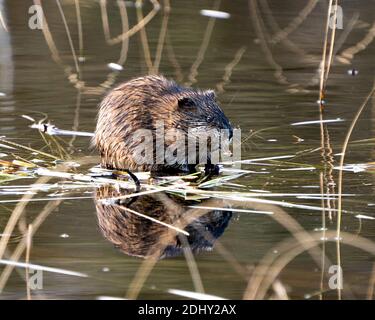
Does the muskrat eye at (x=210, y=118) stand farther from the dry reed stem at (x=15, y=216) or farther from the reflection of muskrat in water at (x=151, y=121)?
the dry reed stem at (x=15, y=216)

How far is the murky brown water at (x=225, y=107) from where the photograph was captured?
4504 millimetres

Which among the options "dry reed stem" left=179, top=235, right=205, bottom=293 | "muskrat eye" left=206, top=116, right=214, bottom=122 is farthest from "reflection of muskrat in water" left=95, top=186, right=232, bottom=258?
"muskrat eye" left=206, top=116, right=214, bottom=122

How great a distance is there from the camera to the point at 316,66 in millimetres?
9461

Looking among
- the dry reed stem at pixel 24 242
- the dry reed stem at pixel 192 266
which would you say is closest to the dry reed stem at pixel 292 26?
the dry reed stem at pixel 24 242

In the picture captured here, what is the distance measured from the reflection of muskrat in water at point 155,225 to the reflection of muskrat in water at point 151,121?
22.4 inches

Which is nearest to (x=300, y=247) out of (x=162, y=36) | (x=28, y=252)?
(x=28, y=252)

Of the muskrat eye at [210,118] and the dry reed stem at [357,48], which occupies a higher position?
the dry reed stem at [357,48]

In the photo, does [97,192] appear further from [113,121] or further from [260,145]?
[260,145]

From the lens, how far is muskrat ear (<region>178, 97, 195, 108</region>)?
250 inches

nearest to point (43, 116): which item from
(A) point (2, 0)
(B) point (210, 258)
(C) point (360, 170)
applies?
(C) point (360, 170)

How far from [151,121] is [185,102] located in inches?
9.7

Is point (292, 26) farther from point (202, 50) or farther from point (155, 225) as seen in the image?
point (155, 225)
